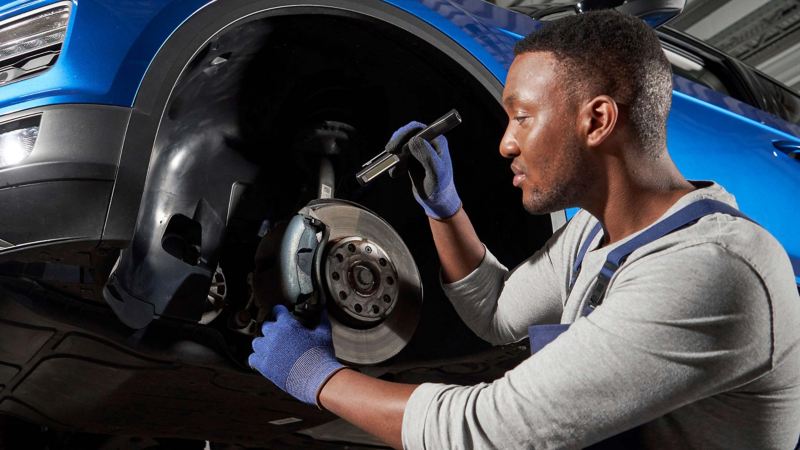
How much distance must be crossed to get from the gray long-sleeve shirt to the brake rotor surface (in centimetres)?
28

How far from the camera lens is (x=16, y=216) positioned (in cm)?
89

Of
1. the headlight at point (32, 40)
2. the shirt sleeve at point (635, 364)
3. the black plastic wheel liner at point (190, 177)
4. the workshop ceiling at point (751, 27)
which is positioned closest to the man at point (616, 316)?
the shirt sleeve at point (635, 364)

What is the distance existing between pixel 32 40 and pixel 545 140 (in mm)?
638

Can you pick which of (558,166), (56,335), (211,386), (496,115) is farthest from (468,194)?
(56,335)

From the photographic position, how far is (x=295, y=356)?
3.43 feet

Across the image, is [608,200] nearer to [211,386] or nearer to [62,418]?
[211,386]

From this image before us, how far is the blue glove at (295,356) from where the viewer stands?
1.02 m

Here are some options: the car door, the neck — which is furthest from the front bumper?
the car door

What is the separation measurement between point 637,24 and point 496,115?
0.30 meters

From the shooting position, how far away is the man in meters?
0.87

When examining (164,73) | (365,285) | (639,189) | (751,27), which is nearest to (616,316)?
(639,189)

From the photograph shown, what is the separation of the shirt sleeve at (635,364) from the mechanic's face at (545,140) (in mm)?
210

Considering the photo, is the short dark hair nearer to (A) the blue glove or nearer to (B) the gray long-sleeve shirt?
(B) the gray long-sleeve shirt

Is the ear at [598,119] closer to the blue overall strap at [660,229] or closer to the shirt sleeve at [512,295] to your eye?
the blue overall strap at [660,229]
